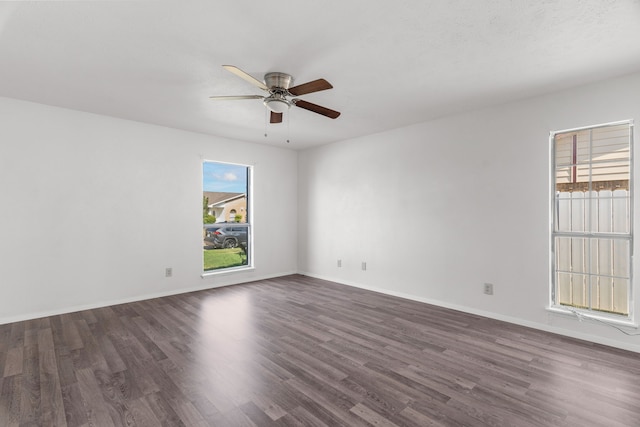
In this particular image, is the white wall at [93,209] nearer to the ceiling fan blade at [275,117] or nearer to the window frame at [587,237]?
the ceiling fan blade at [275,117]

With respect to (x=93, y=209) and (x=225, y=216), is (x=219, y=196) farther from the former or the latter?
(x=93, y=209)

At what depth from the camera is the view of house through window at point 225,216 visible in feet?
17.9

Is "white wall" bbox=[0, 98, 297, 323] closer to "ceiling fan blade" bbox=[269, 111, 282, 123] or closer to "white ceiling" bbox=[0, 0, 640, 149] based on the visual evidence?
"white ceiling" bbox=[0, 0, 640, 149]

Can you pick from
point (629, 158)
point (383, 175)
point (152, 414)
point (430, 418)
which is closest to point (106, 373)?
point (152, 414)

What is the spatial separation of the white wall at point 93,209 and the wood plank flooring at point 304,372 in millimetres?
496

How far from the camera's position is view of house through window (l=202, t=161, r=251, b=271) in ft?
17.9

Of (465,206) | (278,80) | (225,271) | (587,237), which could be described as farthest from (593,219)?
(225,271)

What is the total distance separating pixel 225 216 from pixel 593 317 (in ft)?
17.4

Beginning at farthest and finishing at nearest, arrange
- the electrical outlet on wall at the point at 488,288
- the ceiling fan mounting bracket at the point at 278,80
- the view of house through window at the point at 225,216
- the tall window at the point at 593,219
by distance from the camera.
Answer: the view of house through window at the point at 225,216 → the electrical outlet on wall at the point at 488,288 → the tall window at the point at 593,219 → the ceiling fan mounting bracket at the point at 278,80

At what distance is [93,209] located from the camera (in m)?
4.18


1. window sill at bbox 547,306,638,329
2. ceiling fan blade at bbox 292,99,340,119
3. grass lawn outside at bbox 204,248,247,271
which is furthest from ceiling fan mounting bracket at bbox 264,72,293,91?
window sill at bbox 547,306,638,329

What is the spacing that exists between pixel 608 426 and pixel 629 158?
251 cm

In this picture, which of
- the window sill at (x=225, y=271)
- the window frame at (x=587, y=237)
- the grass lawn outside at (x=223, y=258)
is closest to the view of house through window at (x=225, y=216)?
the grass lawn outside at (x=223, y=258)

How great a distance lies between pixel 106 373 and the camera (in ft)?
8.11
